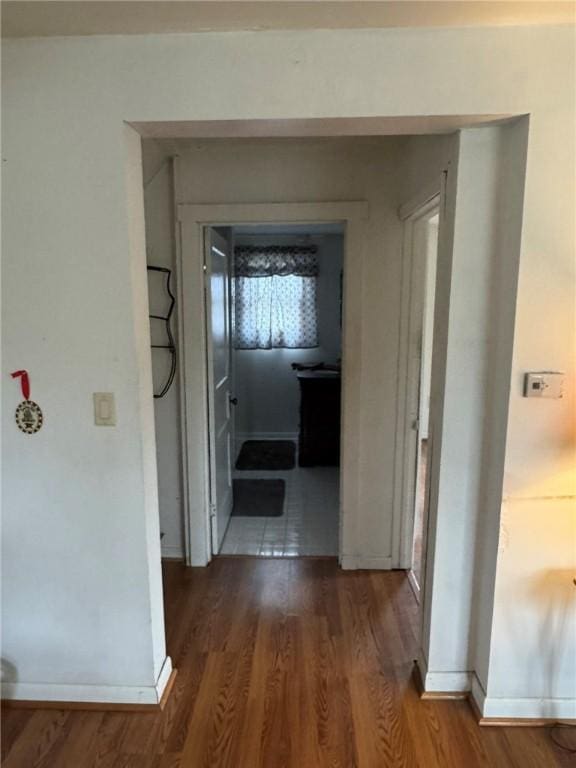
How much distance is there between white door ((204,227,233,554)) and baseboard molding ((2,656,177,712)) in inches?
44.8

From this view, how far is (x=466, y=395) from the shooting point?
5.46 feet

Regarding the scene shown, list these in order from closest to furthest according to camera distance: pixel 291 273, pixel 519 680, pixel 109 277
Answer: pixel 109 277 < pixel 519 680 < pixel 291 273

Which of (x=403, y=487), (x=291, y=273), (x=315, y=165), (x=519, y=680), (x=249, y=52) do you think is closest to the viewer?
(x=249, y=52)

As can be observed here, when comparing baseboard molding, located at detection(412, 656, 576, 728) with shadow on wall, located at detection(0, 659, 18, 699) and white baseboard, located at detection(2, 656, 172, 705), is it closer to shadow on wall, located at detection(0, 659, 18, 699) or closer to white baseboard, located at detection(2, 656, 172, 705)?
white baseboard, located at detection(2, 656, 172, 705)

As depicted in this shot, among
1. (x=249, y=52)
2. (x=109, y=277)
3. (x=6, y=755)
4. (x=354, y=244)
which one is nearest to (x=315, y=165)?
(x=354, y=244)

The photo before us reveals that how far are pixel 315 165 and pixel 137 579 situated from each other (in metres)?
2.11

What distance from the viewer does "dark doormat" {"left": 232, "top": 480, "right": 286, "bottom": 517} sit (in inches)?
139

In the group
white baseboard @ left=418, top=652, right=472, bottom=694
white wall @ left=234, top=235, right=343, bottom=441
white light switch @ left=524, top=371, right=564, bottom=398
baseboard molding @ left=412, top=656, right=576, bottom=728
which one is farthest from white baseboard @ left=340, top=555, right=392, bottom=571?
white wall @ left=234, top=235, right=343, bottom=441

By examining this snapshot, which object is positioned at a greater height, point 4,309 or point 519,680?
point 4,309

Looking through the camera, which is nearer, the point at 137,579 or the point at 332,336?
the point at 137,579

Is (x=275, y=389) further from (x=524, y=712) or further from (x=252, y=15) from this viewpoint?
(x=252, y=15)

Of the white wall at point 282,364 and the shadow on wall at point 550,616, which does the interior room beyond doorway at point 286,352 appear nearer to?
the white wall at point 282,364

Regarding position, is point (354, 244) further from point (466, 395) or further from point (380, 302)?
point (466, 395)

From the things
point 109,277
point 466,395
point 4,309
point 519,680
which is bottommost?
point 519,680
